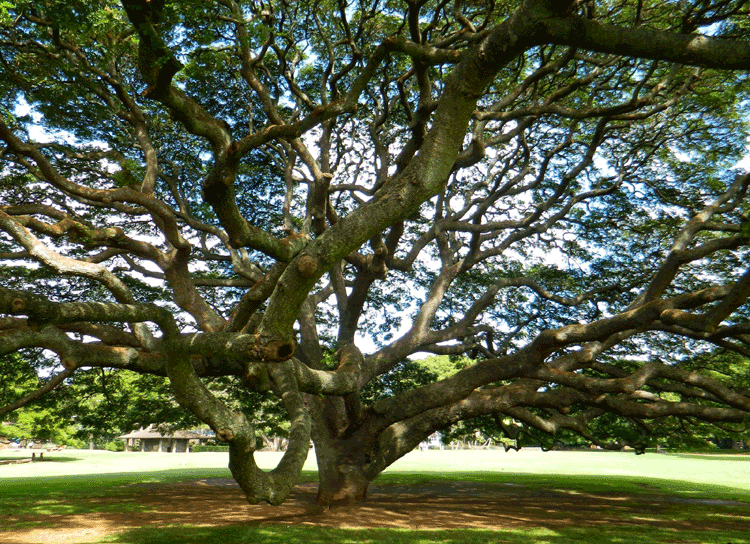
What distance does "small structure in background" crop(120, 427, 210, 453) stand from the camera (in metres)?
64.4

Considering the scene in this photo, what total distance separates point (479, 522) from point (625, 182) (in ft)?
31.9

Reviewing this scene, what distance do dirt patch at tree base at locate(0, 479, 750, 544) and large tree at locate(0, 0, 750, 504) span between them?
1.55 m

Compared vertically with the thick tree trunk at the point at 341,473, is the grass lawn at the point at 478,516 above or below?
below

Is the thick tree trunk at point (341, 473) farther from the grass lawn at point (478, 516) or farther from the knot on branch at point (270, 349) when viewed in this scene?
the knot on branch at point (270, 349)

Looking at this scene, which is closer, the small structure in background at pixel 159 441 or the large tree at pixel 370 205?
the large tree at pixel 370 205

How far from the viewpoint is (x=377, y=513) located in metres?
11.9

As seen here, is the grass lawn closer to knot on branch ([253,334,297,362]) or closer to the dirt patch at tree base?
the dirt patch at tree base

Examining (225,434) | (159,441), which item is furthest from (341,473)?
(159,441)

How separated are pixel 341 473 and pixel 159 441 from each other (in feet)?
212

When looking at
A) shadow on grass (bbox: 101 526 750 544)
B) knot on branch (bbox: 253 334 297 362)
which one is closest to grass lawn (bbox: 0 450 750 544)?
shadow on grass (bbox: 101 526 750 544)

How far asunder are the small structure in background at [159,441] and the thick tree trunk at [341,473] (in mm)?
55711

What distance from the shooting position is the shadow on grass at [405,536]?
902cm

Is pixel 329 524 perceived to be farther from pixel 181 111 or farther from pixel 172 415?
pixel 181 111

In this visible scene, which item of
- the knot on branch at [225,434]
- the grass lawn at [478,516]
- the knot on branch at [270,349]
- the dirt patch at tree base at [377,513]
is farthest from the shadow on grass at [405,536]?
the knot on branch at [270,349]
